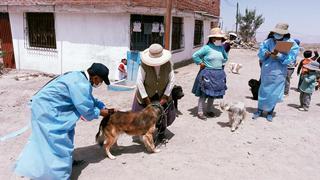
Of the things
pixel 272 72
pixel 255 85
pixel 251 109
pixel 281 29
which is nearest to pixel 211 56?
pixel 272 72

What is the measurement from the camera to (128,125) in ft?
13.9

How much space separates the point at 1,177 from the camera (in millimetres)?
3895

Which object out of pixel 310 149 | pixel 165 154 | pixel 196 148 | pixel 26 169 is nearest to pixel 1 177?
pixel 26 169

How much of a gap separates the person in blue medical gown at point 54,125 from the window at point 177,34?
386 inches

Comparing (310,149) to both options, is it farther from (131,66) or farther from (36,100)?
(131,66)

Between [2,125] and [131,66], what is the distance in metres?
4.25

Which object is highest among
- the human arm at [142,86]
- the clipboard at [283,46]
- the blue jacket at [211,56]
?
the clipboard at [283,46]

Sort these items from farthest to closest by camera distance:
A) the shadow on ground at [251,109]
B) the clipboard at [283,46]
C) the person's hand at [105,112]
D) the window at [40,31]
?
the window at [40,31] < the shadow on ground at [251,109] < the clipboard at [283,46] < the person's hand at [105,112]

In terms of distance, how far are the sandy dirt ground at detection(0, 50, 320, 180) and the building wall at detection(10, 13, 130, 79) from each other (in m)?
3.65

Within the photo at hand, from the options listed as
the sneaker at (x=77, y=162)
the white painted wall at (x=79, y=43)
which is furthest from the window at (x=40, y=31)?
the sneaker at (x=77, y=162)

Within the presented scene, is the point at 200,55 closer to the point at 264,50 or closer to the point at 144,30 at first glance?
the point at 264,50

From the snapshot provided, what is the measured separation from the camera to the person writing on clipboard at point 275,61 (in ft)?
18.4

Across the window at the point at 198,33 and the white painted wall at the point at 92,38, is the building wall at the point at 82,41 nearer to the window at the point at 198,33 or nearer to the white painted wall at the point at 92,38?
the white painted wall at the point at 92,38

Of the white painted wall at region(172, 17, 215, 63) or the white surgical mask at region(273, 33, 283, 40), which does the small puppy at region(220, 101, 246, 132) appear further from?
the white painted wall at region(172, 17, 215, 63)
